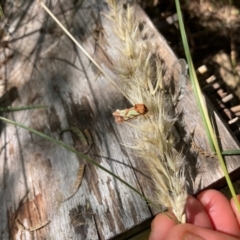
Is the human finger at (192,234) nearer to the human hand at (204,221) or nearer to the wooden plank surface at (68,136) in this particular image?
the human hand at (204,221)

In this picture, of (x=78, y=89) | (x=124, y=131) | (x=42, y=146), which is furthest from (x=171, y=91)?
(x=42, y=146)

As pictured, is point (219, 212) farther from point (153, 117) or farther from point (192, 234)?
point (153, 117)

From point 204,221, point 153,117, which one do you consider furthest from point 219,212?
point 153,117

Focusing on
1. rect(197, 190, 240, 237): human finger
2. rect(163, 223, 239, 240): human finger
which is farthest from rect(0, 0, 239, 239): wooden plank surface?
rect(163, 223, 239, 240): human finger

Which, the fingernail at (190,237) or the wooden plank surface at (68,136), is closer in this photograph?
the fingernail at (190,237)

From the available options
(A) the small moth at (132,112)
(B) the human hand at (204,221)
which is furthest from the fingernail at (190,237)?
(A) the small moth at (132,112)

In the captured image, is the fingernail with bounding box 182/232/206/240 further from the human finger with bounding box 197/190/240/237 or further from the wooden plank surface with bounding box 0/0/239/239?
the wooden plank surface with bounding box 0/0/239/239
